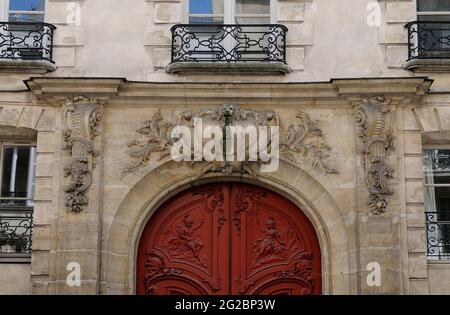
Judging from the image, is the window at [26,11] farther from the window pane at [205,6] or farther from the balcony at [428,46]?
the balcony at [428,46]

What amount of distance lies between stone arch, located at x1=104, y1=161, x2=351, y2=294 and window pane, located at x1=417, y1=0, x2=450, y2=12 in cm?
210

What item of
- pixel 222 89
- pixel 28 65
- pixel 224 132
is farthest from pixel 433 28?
pixel 28 65

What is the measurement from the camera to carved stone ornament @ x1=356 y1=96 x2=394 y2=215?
9625mm

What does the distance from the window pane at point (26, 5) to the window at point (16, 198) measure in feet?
4.52

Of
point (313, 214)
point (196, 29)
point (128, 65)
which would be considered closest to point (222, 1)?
point (196, 29)

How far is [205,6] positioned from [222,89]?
1043 mm

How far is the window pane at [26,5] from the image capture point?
10.4 metres

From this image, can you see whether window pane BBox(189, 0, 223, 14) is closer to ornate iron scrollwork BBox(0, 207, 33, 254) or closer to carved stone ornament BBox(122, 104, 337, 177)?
carved stone ornament BBox(122, 104, 337, 177)

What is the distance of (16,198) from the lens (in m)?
9.98

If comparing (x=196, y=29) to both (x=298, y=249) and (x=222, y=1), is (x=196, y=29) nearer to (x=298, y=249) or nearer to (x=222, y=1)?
(x=222, y=1)

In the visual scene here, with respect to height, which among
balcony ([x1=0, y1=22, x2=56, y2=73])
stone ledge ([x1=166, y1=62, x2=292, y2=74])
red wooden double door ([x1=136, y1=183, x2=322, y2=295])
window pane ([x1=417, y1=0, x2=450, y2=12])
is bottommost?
red wooden double door ([x1=136, y1=183, x2=322, y2=295])

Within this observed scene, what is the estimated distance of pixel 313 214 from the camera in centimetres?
978

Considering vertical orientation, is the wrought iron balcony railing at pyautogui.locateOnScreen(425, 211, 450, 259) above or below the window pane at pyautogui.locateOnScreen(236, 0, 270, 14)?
below

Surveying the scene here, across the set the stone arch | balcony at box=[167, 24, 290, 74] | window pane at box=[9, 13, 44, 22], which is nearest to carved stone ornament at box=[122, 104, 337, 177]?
the stone arch
